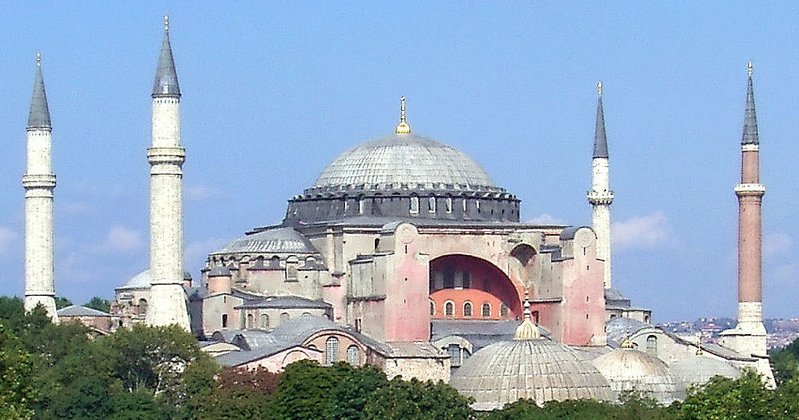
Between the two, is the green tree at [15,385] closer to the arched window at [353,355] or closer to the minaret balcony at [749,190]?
the arched window at [353,355]

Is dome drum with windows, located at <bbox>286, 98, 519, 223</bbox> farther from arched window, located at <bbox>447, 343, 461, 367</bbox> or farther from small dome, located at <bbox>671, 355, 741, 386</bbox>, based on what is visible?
small dome, located at <bbox>671, 355, 741, 386</bbox>

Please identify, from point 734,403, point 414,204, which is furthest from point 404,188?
point 734,403

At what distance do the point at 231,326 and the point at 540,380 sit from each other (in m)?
11.5

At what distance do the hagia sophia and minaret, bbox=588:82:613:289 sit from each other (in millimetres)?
73

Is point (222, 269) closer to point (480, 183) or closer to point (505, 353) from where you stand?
point (480, 183)

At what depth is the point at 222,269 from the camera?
65062mm

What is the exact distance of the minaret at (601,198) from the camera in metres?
71.4

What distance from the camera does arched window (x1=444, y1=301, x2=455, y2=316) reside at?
65.1 meters

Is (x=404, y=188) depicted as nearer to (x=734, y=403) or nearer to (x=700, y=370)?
(x=700, y=370)

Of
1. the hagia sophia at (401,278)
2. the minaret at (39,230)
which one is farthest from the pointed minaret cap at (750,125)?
the minaret at (39,230)

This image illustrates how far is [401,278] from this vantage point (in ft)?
203

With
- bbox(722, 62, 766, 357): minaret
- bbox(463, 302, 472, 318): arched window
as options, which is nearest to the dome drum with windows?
bbox(463, 302, 472, 318): arched window

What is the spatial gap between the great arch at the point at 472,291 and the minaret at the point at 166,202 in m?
6.56

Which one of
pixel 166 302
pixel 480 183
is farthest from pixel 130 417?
pixel 480 183
